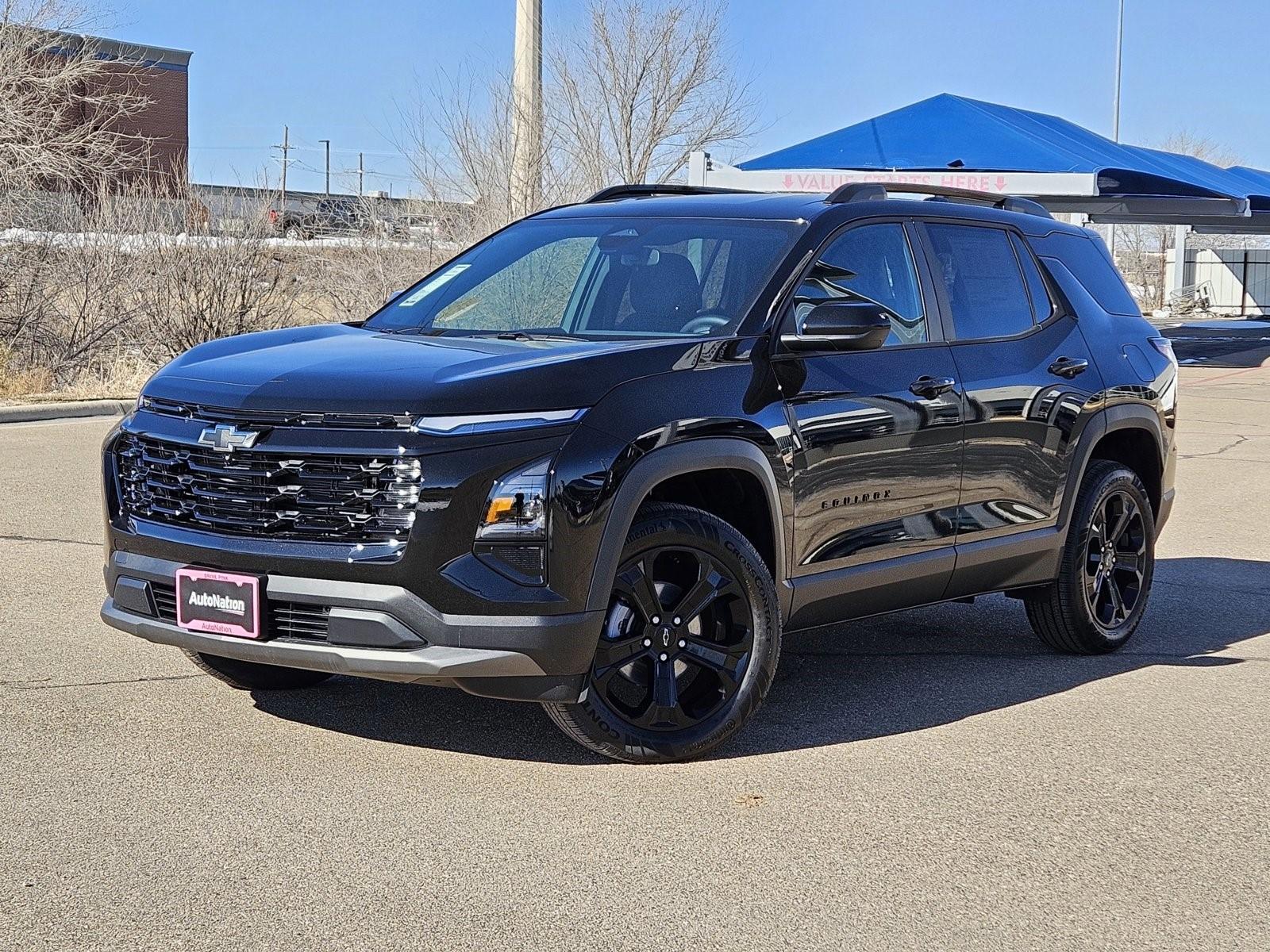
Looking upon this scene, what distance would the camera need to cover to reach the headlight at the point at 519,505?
473cm

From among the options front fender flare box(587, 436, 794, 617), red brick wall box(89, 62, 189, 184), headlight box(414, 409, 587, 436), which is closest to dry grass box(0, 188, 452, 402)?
front fender flare box(587, 436, 794, 617)

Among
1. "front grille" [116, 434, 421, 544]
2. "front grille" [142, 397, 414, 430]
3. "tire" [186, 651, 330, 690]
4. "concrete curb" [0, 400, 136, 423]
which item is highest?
"front grille" [142, 397, 414, 430]

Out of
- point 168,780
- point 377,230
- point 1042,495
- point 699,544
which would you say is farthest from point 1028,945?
point 377,230

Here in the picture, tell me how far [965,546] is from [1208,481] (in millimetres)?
8097

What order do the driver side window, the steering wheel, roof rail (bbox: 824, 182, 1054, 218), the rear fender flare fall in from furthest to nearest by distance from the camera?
the rear fender flare → roof rail (bbox: 824, 182, 1054, 218) → the driver side window → the steering wheel

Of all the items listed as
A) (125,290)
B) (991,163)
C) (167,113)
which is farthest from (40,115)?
(167,113)

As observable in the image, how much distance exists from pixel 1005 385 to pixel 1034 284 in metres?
0.74

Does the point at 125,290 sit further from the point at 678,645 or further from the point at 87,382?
the point at 678,645

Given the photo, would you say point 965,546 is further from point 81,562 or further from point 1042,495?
point 81,562

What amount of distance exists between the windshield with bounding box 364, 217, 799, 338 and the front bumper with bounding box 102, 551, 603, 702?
134cm

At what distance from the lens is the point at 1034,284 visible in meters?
7.02

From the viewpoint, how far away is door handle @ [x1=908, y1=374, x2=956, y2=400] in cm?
604

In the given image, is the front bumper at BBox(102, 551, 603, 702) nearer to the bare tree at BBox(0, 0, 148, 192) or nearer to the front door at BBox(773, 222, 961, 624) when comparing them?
the front door at BBox(773, 222, 961, 624)

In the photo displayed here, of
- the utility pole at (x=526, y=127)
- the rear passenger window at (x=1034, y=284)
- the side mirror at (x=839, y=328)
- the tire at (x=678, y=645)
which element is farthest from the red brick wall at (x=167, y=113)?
the tire at (x=678, y=645)
